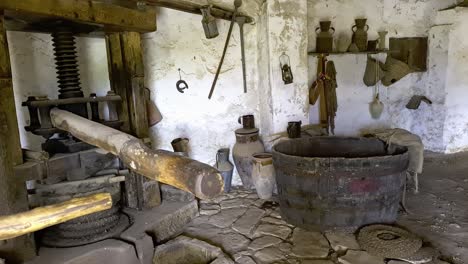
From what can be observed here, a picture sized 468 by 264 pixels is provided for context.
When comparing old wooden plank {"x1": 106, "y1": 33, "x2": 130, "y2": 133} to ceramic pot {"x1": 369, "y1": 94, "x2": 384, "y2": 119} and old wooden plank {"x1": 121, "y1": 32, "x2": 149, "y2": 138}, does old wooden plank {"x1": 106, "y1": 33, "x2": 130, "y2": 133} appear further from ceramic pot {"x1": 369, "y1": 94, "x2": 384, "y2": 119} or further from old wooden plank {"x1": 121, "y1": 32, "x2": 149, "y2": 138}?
ceramic pot {"x1": 369, "y1": 94, "x2": 384, "y2": 119}

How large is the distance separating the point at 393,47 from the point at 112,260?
531cm

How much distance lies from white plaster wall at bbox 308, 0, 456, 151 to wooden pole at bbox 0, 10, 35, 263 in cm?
414

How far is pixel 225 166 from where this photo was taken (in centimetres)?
411

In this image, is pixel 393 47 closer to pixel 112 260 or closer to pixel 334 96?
pixel 334 96

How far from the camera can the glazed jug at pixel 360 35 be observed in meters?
5.27

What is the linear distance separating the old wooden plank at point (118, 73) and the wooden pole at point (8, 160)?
974 millimetres

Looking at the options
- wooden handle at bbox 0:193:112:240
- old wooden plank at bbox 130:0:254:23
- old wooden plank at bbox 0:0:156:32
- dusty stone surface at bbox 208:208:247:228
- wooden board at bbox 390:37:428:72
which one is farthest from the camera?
wooden board at bbox 390:37:428:72

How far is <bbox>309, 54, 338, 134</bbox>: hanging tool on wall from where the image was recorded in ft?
16.7

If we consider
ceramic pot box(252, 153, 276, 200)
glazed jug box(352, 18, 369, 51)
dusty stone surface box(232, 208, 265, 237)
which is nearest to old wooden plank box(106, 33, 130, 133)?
dusty stone surface box(232, 208, 265, 237)

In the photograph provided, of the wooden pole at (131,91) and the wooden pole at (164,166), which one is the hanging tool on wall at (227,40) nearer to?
the wooden pole at (131,91)

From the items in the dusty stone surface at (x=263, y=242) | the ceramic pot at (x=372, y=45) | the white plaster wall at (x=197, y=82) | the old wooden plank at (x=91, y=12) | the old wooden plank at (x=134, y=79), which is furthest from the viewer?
the ceramic pot at (x=372, y=45)

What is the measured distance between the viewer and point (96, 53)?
11.9ft

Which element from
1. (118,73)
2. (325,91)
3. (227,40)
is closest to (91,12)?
(118,73)

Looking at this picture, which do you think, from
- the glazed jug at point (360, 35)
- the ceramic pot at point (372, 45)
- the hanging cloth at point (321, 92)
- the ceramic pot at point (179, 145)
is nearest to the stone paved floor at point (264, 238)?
the ceramic pot at point (179, 145)
